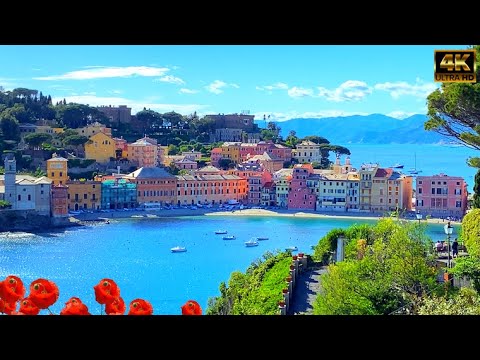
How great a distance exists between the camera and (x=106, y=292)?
1357 mm

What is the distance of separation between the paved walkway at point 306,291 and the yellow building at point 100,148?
13089 millimetres

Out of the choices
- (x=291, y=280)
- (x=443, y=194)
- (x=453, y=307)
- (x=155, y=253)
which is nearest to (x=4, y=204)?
(x=155, y=253)

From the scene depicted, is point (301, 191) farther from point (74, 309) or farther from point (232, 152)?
point (74, 309)

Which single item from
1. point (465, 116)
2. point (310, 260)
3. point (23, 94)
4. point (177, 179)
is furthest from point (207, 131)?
point (465, 116)

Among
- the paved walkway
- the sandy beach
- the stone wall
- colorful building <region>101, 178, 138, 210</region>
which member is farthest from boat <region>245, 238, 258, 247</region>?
the paved walkway

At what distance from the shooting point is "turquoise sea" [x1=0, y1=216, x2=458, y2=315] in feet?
32.4

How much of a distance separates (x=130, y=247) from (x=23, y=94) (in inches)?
232

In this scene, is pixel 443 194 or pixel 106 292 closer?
pixel 106 292

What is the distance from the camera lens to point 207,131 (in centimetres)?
2283

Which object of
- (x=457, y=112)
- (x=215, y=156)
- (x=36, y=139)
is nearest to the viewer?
(x=457, y=112)

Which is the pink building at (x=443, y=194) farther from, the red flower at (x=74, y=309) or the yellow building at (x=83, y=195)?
the red flower at (x=74, y=309)

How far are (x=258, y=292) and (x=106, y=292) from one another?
148 inches

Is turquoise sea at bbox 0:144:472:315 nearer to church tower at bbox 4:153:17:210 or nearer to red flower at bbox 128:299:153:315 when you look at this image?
church tower at bbox 4:153:17:210

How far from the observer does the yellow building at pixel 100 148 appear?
17.9 metres
